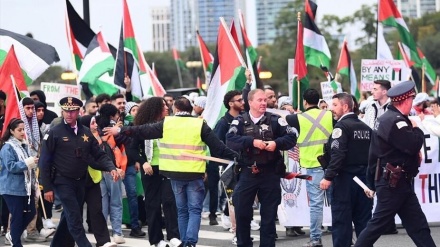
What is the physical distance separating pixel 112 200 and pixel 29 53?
336 centimetres

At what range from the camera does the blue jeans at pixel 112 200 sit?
49.1 feet

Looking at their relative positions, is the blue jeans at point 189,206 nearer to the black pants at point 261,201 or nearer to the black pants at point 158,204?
the black pants at point 158,204

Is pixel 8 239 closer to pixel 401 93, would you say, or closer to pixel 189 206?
pixel 189 206

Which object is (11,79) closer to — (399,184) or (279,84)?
(399,184)

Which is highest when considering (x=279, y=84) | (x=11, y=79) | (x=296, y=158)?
(x=11, y=79)

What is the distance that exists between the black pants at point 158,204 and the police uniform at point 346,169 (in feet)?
7.04

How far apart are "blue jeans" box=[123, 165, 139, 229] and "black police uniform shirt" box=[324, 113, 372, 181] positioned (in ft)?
12.9

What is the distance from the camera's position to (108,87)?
810 inches

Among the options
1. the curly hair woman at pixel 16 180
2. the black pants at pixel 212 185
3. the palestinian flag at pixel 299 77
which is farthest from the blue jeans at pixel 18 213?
the palestinian flag at pixel 299 77

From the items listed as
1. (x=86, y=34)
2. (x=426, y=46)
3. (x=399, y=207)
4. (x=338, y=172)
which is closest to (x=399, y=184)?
(x=399, y=207)

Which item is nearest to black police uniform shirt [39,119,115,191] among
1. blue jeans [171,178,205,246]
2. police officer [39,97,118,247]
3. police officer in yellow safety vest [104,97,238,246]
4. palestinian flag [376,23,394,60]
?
police officer [39,97,118,247]

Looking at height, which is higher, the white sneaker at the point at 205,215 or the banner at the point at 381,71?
the banner at the point at 381,71

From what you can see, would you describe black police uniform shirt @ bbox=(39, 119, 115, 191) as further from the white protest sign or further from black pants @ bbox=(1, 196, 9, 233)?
the white protest sign

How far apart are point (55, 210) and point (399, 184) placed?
32.6 ft
